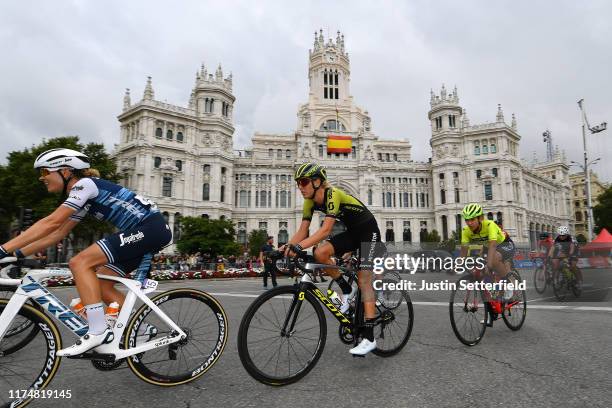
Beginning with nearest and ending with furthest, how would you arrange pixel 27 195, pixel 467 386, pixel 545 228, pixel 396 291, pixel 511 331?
pixel 467 386 < pixel 396 291 < pixel 511 331 < pixel 27 195 < pixel 545 228

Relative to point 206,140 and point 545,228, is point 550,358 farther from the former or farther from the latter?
point 545,228

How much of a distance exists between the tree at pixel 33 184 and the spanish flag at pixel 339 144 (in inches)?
1571

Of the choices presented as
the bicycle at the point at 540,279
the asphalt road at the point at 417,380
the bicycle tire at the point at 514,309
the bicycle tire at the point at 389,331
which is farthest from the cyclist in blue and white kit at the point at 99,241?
the bicycle at the point at 540,279

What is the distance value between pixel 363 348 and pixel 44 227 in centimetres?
304

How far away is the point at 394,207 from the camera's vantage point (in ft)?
227

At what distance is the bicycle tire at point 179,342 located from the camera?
9.90 ft

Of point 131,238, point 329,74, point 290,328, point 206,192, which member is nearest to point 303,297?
point 290,328

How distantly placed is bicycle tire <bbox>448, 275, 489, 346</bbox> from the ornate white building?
5136 centimetres

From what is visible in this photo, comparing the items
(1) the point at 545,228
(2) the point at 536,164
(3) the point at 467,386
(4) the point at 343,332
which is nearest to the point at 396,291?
(4) the point at 343,332

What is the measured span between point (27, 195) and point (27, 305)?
32.7m

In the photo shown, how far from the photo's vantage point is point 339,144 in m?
66.5

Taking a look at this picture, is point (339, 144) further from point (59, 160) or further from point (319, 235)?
point (59, 160)

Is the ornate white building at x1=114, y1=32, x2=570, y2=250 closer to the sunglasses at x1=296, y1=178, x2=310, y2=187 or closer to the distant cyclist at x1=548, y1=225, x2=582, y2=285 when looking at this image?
the distant cyclist at x1=548, y1=225, x2=582, y2=285

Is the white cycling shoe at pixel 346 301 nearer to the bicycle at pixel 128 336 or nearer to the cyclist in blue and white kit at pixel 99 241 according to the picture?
the bicycle at pixel 128 336
